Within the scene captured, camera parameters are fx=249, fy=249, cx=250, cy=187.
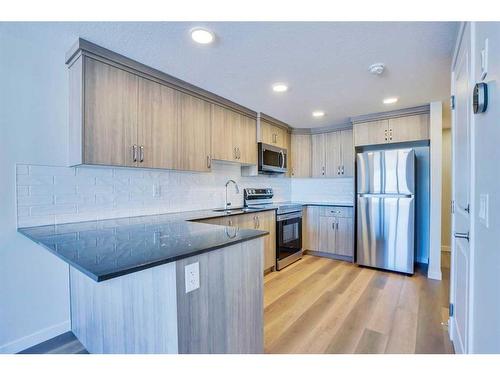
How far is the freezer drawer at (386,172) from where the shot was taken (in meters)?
3.26

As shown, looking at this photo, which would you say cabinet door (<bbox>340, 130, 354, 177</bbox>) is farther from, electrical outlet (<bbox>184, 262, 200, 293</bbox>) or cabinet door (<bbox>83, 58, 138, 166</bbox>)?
electrical outlet (<bbox>184, 262, 200, 293</bbox>)

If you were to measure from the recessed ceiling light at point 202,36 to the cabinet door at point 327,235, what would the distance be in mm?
3190

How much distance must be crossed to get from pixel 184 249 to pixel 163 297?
221 mm

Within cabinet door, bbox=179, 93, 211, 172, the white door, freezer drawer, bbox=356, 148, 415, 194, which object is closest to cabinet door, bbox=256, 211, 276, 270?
cabinet door, bbox=179, 93, 211, 172

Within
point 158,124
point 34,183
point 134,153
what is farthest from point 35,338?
point 158,124

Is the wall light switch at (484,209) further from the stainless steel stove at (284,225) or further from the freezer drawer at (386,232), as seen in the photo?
the stainless steel stove at (284,225)

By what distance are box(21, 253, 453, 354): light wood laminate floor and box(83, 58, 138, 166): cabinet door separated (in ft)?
4.80

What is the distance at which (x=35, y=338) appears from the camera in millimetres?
1886

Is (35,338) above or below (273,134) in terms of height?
below

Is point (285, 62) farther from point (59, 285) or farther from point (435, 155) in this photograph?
point (59, 285)

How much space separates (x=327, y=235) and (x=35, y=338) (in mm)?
3649

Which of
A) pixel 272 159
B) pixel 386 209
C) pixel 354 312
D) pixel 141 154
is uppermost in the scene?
pixel 272 159

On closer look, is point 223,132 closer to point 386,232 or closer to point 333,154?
point 333,154

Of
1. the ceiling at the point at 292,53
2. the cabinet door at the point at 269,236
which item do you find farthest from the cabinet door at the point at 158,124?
the cabinet door at the point at 269,236
